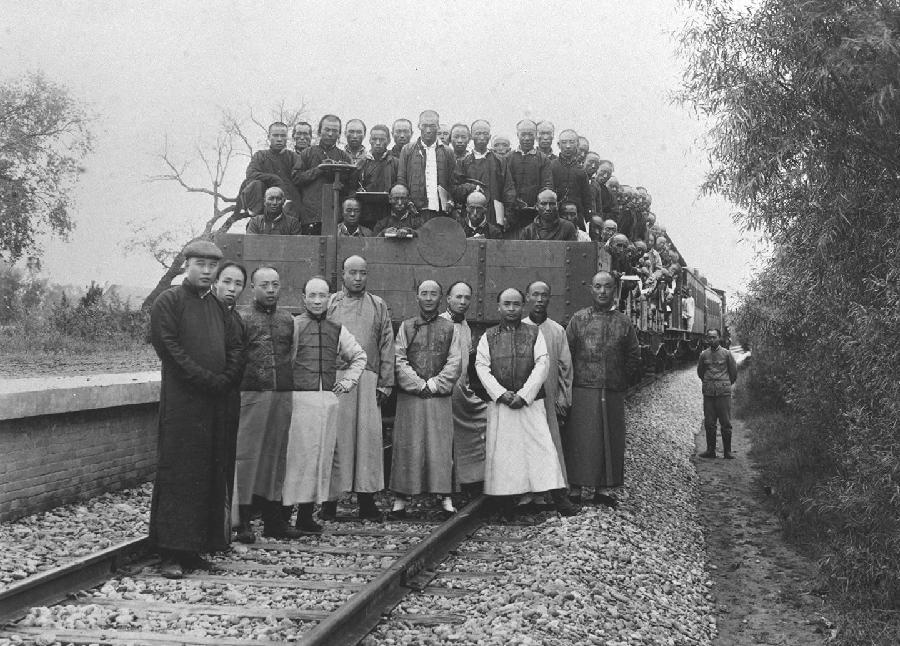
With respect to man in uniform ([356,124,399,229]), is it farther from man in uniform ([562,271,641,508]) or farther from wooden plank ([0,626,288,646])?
wooden plank ([0,626,288,646])

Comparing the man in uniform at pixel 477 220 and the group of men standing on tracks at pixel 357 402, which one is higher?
the man in uniform at pixel 477 220

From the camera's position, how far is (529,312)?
7973 millimetres

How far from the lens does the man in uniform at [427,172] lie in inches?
355

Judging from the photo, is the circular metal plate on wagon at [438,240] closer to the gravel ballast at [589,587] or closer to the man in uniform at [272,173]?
the man in uniform at [272,173]

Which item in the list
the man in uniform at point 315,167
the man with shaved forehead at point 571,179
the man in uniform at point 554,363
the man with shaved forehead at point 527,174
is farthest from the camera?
the man with shaved forehead at point 571,179

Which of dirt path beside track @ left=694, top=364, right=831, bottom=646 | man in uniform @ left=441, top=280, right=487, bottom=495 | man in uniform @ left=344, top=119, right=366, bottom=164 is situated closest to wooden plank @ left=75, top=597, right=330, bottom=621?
dirt path beside track @ left=694, top=364, right=831, bottom=646

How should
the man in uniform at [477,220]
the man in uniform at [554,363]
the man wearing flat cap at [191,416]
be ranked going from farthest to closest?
the man in uniform at [477,220], the man in uniform at [554,363], the man wearing flat cap at [191,416]

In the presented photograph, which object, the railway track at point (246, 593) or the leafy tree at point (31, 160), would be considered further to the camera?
the leafy tree at point (31, 160)

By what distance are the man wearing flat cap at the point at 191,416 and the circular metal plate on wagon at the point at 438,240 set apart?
3.36 meters

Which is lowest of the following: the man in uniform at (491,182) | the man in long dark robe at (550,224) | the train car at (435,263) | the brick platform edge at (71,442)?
the brick platform edge at (71,442)

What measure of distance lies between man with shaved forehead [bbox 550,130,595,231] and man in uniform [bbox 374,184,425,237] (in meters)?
2.07

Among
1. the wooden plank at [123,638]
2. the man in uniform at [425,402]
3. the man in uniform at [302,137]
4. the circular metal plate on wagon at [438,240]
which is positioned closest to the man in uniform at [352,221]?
the circular metal plate on wagon at [438,240]

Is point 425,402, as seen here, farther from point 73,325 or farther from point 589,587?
point 73,325

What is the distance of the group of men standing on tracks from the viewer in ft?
16.8
